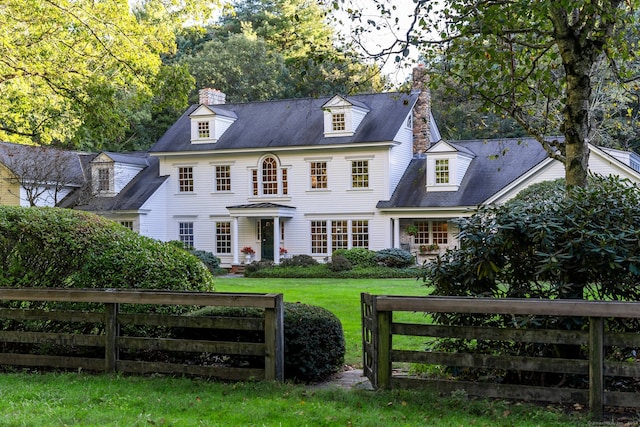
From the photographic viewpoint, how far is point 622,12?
8930 millimetres

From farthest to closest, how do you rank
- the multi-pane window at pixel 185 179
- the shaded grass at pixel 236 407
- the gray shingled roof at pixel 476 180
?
the multi-pane window at pixel 185 179 < the gray shingled roof at pixel 476 180 < the shaded grass at pixel 236 407

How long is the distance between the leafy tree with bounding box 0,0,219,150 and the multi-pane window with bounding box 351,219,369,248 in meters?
18.5

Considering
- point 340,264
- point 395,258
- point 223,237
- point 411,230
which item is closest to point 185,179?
point 223,237

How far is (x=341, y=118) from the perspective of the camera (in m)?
33.3

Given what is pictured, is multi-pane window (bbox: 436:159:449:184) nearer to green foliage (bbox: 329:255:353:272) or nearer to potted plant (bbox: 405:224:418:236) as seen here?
potted plant (bbox: 405:224:418:236)

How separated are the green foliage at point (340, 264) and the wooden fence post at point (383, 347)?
69.5ft

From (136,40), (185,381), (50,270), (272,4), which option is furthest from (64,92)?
(272,4)

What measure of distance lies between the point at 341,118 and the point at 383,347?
27122 mm

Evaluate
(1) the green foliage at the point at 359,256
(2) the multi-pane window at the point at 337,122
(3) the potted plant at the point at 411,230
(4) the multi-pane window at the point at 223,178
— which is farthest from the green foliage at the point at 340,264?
(4) the multi-pane window at the point at 223,178

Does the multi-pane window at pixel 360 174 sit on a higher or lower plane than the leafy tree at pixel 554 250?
higher

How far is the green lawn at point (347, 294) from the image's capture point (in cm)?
1090

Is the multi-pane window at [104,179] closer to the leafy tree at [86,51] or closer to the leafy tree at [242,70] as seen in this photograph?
the leafy tree at [242,70]

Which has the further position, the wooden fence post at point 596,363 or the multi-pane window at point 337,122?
the multi-pane window at point 337,122

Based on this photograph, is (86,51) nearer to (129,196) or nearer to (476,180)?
→ (476,180)
